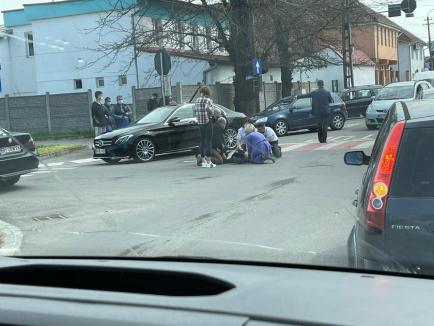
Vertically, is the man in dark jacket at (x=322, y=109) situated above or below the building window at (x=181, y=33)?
below

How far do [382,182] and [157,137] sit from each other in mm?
12724

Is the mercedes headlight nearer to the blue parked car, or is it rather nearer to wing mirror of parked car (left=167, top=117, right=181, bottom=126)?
wing mirror of parked car (left=167, top=117, right=181, bottom=126)

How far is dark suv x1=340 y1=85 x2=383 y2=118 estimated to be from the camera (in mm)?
28797

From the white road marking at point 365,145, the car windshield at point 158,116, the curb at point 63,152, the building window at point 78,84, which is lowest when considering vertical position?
the white road marking at point 365,145

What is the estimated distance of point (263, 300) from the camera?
1.83 meters

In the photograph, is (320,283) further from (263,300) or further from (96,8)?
(96,8)

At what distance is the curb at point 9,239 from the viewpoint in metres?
6.53

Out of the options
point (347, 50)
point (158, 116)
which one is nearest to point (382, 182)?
point (158, 116)

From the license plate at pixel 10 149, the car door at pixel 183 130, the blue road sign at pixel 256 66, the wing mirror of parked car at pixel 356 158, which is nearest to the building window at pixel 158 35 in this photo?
the blue road sign at pixel 256 66

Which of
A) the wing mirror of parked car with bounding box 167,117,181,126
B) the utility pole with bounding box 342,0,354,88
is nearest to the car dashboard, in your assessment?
the wing mirror of parked car with bounding box 167,117,181,126

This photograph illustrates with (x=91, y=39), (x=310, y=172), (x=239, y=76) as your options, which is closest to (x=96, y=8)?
(x=91, y=39)

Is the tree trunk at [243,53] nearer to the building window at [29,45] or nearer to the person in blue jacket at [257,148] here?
the person in blue jacket at [257,148]

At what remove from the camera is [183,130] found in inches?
651

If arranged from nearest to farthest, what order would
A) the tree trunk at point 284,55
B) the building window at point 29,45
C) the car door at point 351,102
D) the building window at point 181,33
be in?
the building window at point 181,33, the tree trunk at point 284,55, the car door at point 351,102, the building window at point 29,45
